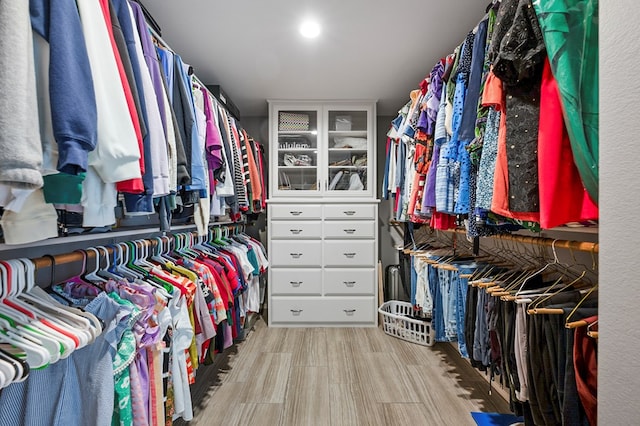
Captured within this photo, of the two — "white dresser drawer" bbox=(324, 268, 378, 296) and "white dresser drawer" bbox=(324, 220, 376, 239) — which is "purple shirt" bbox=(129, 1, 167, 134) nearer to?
"white dresser drawer" bbox=(324, 220, 376, 239)

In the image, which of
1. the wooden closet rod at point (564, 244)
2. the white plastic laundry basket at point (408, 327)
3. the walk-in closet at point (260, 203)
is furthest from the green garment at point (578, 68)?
the white plastic laundry basket at point (408, 327)

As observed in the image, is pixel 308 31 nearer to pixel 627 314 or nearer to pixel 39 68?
pixel 39 68

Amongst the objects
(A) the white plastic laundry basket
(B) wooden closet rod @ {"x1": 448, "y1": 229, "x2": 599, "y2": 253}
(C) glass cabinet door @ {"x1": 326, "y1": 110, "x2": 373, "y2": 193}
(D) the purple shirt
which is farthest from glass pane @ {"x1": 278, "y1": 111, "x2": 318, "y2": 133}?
(B) wooden closet rod @ {"x1": 448, "y1": 229, "x2": 599, "y2": 253}

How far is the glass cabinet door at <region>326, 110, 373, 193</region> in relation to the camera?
317 centimetres

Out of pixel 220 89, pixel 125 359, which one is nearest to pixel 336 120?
pixel 220 89

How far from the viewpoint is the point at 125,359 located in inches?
37.1

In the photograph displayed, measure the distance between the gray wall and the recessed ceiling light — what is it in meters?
1.53

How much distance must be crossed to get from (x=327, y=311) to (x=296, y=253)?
61 centimetres

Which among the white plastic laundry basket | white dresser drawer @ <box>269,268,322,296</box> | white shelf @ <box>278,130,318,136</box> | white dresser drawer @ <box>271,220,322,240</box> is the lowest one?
the white plastic laundry basket

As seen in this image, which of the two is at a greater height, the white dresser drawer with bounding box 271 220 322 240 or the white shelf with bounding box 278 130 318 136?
the white shelf with bounding box 278 130 318 136

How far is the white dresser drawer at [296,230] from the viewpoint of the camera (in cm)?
309

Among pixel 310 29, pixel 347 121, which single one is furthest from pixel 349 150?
pixel 310 29

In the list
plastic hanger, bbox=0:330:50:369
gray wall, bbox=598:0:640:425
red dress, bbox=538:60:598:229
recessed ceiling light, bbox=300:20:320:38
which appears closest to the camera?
gray wall, bbox=598:0:640:425

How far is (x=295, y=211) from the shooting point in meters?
3.09
